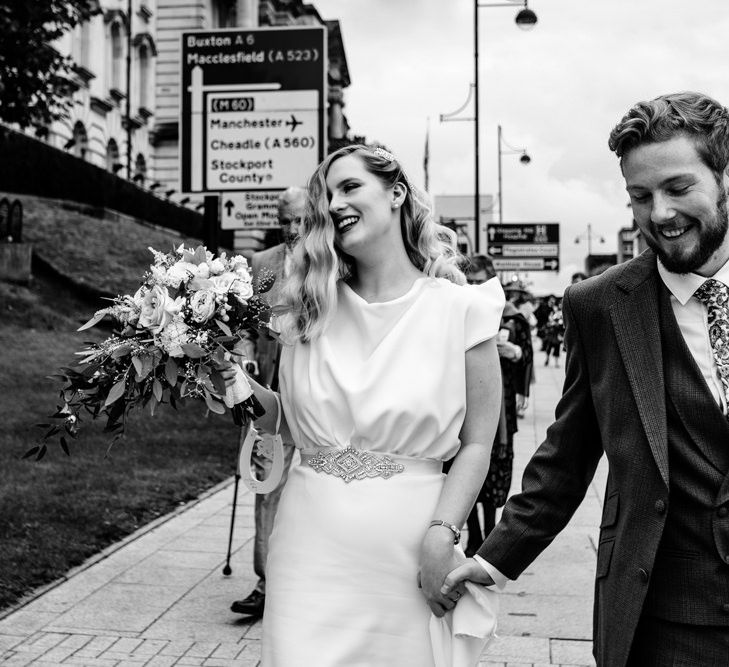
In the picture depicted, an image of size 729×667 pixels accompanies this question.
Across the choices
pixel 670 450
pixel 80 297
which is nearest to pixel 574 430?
pixel 670 450

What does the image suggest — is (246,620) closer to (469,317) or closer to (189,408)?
(469,317)

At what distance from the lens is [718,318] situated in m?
2.70

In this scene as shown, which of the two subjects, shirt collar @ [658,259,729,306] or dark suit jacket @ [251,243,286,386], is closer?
shirt collar @ [658,259,729,306]

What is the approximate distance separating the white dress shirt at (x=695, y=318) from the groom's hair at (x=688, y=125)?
0.25m

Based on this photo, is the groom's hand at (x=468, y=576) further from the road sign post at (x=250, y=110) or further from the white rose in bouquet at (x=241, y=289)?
the road sign post at (x=250, y=110)

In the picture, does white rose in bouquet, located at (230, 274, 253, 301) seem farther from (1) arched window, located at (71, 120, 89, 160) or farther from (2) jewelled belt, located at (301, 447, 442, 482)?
(1) arched window, located at (71, 120, 89, 160)

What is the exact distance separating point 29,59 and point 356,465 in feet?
57.6

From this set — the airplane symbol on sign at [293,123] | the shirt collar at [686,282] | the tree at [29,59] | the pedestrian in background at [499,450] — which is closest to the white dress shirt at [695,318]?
the shirt collar at [686,282]

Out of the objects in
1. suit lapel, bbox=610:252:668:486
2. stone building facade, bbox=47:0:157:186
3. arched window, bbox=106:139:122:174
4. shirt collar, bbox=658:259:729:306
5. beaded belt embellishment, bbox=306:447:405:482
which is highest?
stone building facade, bbox=47:0:157:186

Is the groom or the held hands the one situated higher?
the groom

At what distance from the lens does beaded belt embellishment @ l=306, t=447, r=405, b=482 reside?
3.35 m

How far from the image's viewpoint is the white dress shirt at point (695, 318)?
2682mm

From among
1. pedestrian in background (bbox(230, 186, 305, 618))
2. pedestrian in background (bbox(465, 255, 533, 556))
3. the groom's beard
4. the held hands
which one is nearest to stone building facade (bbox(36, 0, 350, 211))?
pedestrian in background (bbox(465, 255, 533, 556))

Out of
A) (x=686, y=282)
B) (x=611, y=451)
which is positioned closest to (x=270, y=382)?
(x=611, y=451)
